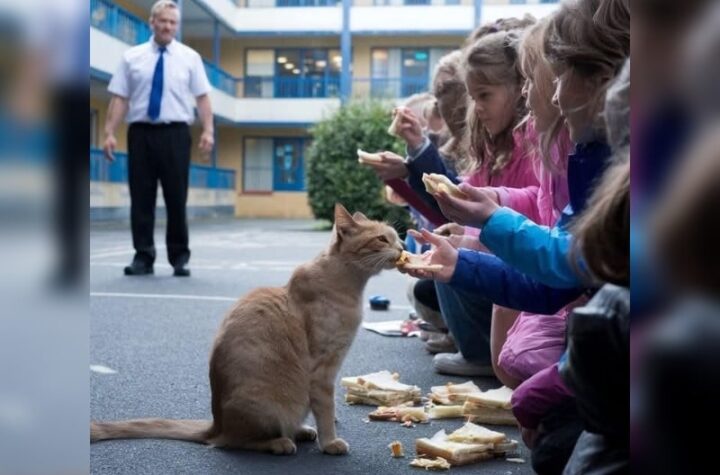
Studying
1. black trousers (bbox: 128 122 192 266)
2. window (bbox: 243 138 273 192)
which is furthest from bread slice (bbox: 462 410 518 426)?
window (bbox: 243 138 273 192)

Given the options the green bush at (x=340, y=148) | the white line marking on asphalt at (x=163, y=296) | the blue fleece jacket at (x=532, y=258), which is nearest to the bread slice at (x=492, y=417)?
the blue fleece jacket at (x=532, y=258)

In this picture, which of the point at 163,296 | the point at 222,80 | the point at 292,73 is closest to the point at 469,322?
the point at 163,296

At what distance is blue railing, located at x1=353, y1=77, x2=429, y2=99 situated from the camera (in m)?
11.0

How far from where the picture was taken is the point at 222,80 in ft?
40.4

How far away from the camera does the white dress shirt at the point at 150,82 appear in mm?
4020

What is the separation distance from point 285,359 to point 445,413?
0.43 meters

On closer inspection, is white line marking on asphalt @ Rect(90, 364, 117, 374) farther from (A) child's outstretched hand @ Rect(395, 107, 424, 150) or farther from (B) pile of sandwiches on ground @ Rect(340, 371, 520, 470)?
(A) child's outstretched hand @ Rect(395, 107, 424, 150)

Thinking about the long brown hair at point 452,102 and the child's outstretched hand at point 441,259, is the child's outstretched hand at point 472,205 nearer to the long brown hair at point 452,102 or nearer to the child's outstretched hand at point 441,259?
the child's outstretched hand at point 441,259

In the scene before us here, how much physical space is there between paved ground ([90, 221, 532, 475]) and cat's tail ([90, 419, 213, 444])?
0.6 inches

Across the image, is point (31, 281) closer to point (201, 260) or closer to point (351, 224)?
point (351, 224)

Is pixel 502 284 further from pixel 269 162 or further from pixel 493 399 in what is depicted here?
pixel 269 162

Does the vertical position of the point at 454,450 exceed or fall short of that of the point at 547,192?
it falls short

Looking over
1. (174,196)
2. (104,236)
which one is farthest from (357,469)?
(104,236)

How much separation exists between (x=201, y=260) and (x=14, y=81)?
16.5ft
